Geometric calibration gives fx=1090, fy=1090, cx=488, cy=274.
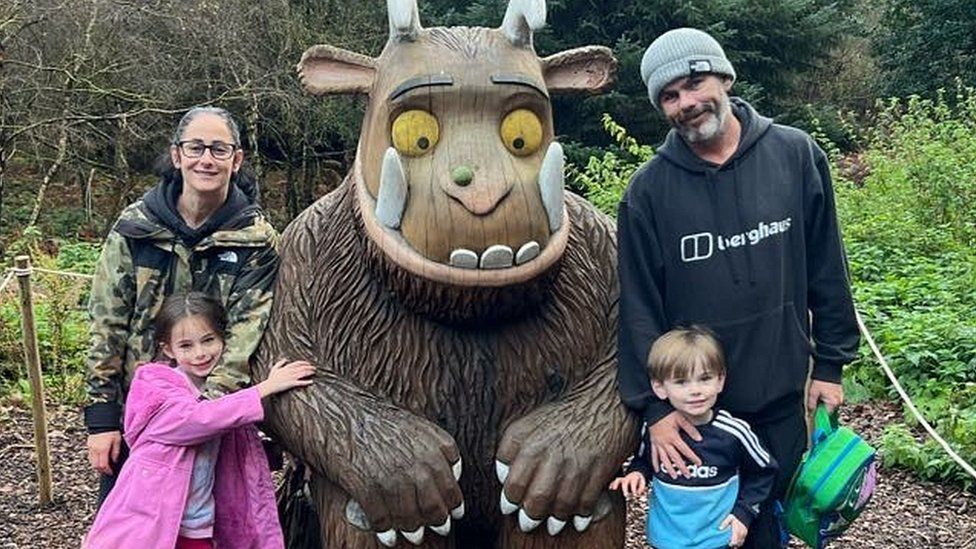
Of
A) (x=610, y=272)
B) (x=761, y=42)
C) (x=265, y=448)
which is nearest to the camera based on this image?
(x=610, y=272)

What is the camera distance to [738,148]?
2.04 m

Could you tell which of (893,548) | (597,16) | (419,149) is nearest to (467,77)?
(419,149)

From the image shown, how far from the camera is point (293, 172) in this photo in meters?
13.1

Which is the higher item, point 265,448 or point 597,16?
point 597,16

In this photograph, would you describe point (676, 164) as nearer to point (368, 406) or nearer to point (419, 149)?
point (419, 149)

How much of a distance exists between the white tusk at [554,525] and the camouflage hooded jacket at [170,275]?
0.66m

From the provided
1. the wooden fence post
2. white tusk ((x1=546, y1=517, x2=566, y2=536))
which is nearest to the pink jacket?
white tusk ((x1=546, y1=517, x2=566, y2=536))

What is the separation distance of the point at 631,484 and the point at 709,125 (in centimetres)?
70

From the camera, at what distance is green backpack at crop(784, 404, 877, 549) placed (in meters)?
2.11

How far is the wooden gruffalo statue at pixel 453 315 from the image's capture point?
6.22ft

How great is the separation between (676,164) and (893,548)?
2.05m

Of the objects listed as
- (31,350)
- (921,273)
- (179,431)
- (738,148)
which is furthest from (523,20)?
(921,273)

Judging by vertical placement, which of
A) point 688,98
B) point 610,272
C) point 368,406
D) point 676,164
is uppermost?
point 688,98

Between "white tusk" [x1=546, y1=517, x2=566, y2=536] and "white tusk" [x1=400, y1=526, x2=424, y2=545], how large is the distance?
25cm
